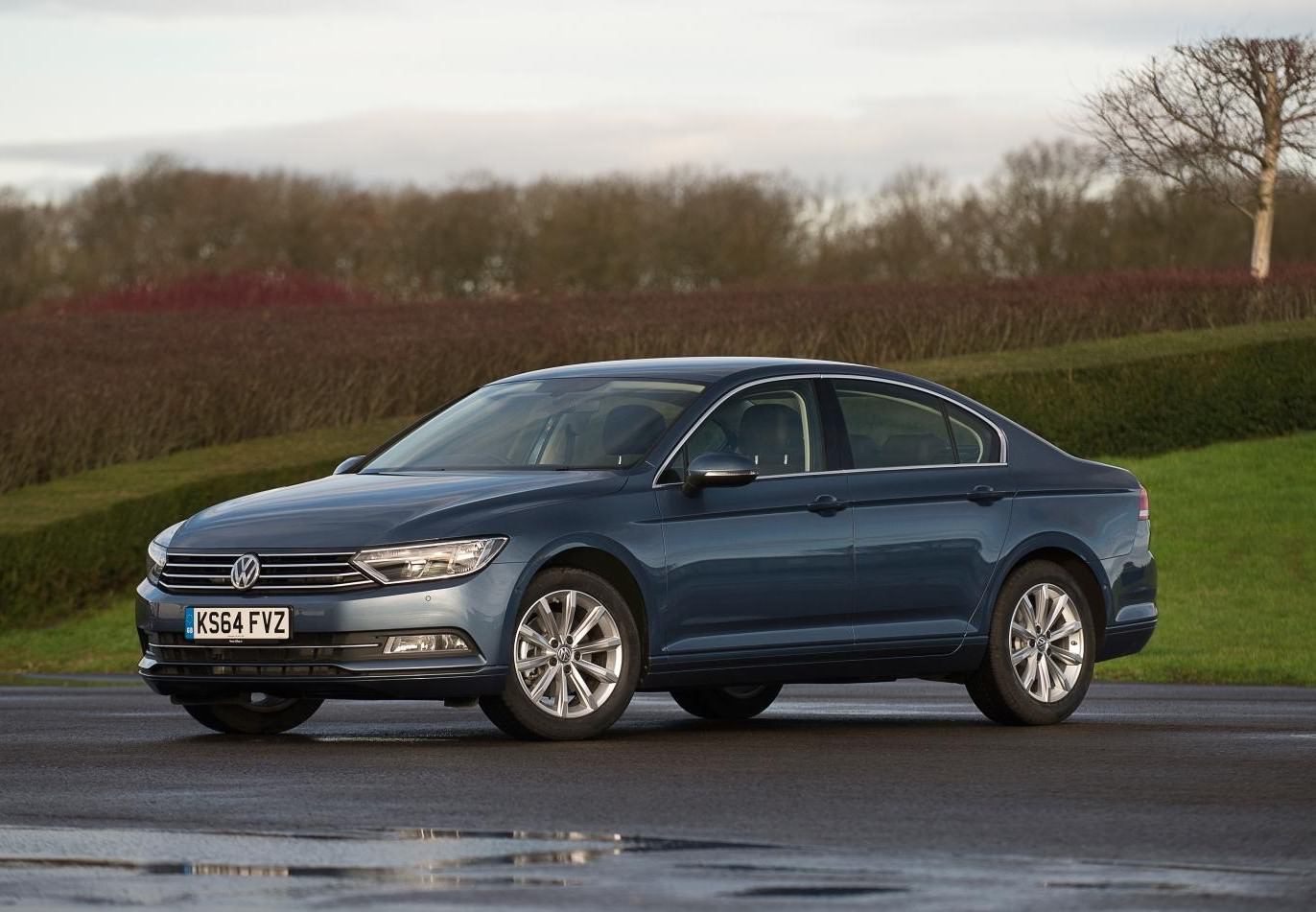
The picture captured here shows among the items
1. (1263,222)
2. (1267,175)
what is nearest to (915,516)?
(1267,175)

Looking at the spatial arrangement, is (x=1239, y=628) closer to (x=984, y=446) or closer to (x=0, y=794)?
(x=984, y=446)

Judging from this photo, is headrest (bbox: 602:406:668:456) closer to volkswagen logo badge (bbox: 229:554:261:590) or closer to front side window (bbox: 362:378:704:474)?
front side window (bbox: 362:378:704:474)

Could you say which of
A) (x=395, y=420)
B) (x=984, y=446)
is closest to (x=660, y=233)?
(x=395, y=420)

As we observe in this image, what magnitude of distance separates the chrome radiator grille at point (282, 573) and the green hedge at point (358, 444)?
13767 mm

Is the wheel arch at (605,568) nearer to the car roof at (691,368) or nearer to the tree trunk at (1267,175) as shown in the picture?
the car roof at (691,368)

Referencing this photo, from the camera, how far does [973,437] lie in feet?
40.2

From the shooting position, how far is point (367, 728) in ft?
38.7

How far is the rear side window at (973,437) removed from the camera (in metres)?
12.2

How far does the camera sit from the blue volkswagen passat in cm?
1021

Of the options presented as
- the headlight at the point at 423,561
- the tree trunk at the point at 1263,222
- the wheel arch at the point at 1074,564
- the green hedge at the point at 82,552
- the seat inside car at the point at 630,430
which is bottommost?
the green hedge at the point at 82,552

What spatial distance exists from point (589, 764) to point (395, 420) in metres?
20.9

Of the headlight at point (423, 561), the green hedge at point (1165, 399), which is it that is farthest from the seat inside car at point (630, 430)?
the green hedge at point (1165, 399)

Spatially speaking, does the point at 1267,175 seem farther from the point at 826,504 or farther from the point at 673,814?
the point at 673,814

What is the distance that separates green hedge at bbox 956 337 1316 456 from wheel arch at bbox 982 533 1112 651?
56.2 ft
